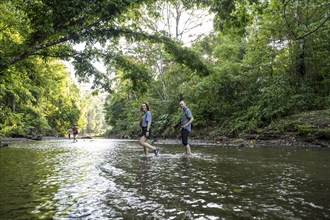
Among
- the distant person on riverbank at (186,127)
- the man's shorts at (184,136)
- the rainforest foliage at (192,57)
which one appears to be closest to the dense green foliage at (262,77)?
the rainforest foliage at (192,57)

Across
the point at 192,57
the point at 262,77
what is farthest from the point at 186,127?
the point at 262,77

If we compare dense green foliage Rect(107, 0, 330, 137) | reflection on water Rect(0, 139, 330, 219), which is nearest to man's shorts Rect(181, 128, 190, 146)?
reflection on water Rect(0, 139, 330, 219)

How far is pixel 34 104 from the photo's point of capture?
3634 cm

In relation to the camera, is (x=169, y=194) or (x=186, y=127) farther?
(x=186, y=127)

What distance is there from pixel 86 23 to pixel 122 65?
3484mm

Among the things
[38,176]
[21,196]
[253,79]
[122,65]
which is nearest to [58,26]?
[122,65]

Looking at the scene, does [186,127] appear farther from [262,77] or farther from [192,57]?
[262,77]

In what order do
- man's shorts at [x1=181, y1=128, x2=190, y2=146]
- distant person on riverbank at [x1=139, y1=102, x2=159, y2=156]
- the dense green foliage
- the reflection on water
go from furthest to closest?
the dense green foliage → distant person on riverbank at [x1=139, y1=102, x2=159, y2=156] → man's shorts at [x1=181, y1=128, x2=190, y2=146] → the reflection on water

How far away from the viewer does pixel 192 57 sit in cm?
1403

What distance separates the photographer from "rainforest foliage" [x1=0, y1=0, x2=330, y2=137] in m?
10.2

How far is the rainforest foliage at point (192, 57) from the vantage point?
10.2 m

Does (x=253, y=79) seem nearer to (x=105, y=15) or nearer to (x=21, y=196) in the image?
(x=105, y=15)

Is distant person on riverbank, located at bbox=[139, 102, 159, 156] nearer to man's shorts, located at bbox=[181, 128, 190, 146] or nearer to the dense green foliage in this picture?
man's shorts, located at bbox=[181, 128, 190, 146]

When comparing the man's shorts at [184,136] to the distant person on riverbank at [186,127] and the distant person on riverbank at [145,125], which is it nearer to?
the distant person on riverbank at [186,127]
